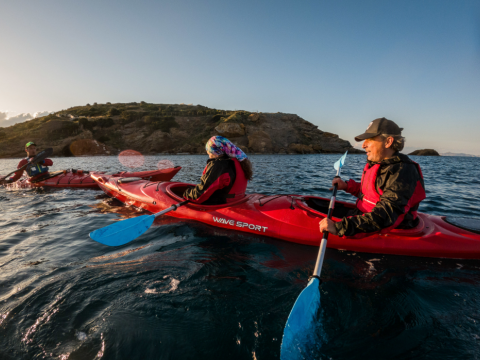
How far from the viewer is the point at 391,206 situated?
2508 mm

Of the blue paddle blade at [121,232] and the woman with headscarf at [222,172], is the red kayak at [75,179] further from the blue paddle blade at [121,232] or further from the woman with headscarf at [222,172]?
the blue paddle blade at [121,232]

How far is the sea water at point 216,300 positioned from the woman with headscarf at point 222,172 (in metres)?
0.92

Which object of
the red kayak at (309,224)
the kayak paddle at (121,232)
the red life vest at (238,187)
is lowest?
the kayak paddle at (121,232)

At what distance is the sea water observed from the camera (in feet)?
6.03

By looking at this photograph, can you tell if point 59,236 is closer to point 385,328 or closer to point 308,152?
point 385,328

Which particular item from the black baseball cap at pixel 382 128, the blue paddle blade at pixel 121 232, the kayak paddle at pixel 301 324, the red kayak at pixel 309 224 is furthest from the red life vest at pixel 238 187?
the kayak paddle at pixel 301 324

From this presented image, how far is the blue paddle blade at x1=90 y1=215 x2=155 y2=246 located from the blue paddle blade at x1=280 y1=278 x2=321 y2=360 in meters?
2.75

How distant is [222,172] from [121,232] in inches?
76.0

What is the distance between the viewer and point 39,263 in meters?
3.33

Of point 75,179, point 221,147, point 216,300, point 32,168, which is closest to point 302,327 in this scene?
point 216,300

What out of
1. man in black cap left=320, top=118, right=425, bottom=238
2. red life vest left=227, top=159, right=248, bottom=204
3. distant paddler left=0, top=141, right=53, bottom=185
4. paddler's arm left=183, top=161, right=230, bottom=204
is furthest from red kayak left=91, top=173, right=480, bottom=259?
distant paddler left=0, top=141, right=53, bottom=185

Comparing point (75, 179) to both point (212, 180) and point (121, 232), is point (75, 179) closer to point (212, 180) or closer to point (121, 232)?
point (121, 232)

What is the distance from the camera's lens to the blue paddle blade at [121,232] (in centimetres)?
338

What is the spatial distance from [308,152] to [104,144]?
134ft
